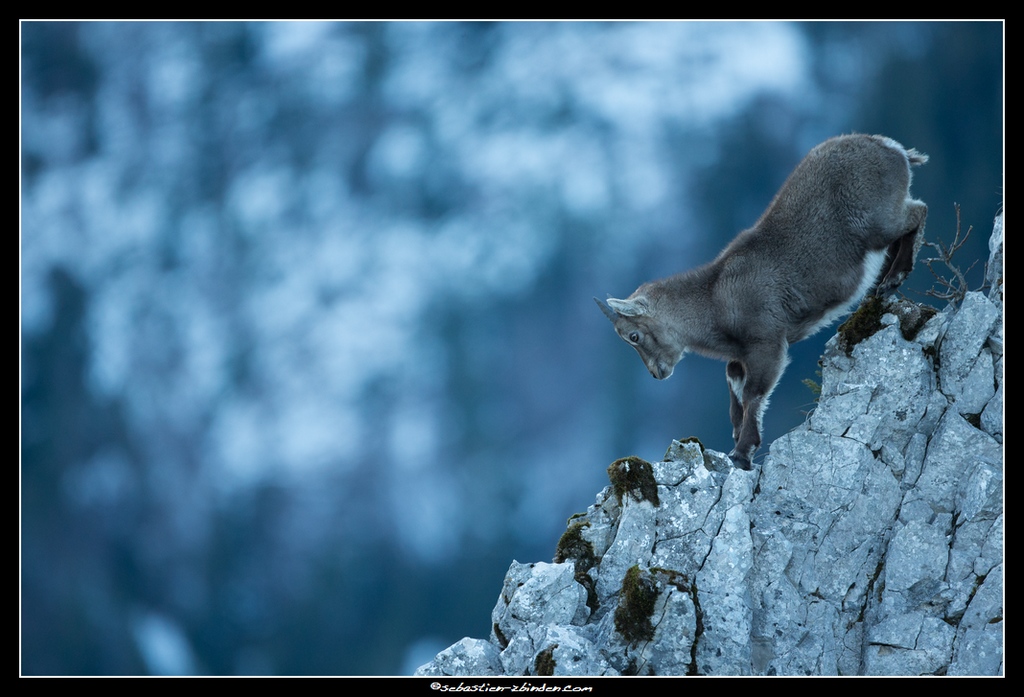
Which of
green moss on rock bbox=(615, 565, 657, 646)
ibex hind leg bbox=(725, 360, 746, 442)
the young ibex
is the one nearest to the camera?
green moss on rock bbox=(615, 565, 657, 646)

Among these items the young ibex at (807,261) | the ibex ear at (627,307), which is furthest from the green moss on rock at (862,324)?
the ibex ear at (627,307)

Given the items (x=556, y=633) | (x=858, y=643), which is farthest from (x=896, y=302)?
(x=556, y=633)

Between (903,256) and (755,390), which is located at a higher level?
(903,256)

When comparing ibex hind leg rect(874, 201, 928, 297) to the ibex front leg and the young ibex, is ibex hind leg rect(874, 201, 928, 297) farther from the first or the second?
the ibex front leg

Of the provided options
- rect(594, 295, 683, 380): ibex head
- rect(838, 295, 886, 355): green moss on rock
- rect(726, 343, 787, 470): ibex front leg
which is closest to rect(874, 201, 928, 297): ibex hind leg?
rect(838, 295, 886, 355): green moss on rock

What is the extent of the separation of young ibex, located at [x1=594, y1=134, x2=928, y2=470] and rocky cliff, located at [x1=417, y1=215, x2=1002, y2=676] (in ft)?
2.73

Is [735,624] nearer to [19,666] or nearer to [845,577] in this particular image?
[845,577]

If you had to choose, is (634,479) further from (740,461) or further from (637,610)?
(637,610)

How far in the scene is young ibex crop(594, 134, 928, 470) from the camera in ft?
51.0

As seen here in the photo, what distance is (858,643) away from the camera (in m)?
13.5

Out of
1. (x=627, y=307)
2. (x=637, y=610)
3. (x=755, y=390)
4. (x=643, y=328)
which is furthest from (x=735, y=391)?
(x=637, y=610)

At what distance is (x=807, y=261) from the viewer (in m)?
15.7

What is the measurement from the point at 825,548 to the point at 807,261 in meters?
4.73

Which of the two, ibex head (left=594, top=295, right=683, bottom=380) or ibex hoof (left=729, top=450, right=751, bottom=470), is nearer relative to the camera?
ibex hoof (left=729, top=450, right=751, bottom=470)
